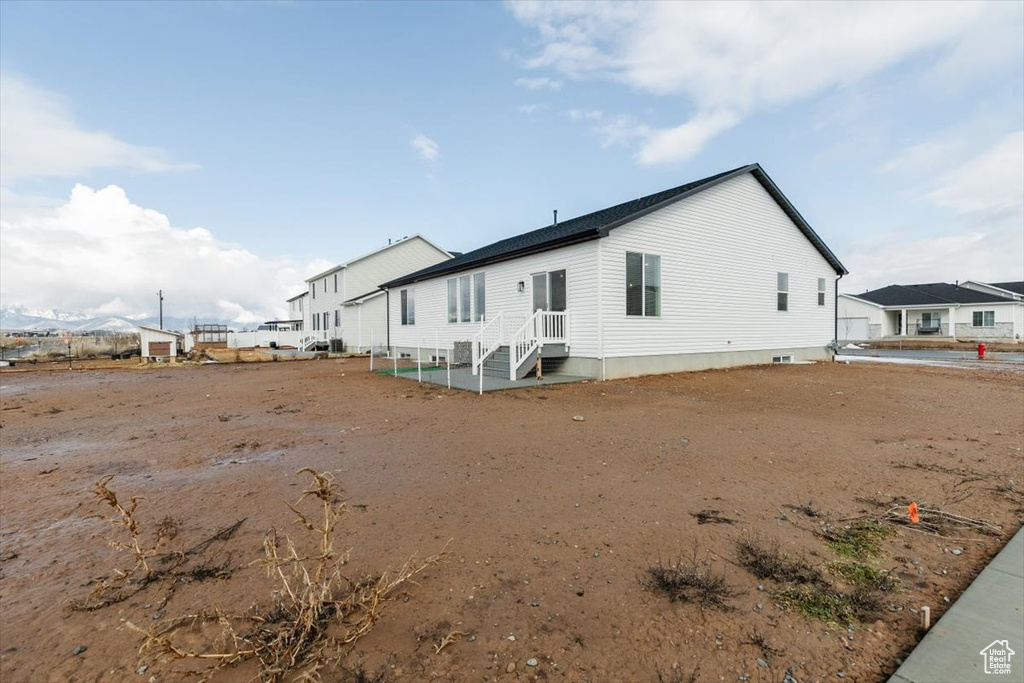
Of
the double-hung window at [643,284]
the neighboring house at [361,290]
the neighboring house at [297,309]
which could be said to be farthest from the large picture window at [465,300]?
the neighboring house at [297,309]

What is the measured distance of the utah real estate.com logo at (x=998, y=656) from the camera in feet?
6.23

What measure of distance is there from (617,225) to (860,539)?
911 cm

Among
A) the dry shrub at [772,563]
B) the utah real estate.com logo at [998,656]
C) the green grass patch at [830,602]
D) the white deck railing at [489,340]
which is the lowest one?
the utah real estate.com logo at [998,656]

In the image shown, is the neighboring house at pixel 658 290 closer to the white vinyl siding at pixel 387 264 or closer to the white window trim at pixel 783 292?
the white window trim at pixel 783 292

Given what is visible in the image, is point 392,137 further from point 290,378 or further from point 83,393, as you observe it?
point 83,393

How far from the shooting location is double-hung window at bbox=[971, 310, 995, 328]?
33769 millimetres

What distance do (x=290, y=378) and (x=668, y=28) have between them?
48.9 feet

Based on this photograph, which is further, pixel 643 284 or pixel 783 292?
pixel 783 292

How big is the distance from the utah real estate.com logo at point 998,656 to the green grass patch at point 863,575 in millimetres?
470

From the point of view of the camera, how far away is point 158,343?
2305 cm

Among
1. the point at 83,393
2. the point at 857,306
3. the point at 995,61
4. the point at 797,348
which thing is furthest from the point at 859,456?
the point at 857,306

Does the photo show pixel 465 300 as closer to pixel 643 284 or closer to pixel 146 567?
pixel 643 284

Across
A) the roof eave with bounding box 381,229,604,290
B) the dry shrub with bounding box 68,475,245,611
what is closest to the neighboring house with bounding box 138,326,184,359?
the roof eave with bounding box 381,229,604,290

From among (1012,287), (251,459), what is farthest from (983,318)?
(251,459)
